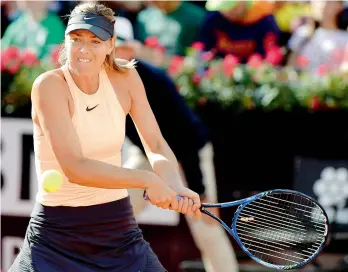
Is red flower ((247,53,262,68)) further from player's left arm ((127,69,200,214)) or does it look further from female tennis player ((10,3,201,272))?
female tennis player ((10,3,201,272))

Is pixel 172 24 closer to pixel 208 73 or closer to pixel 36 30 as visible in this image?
pixel 208 73

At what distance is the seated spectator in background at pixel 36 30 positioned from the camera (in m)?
6.87

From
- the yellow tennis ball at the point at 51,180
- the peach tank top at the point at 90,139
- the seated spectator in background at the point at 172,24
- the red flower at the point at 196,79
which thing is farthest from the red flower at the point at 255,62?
the yellow tennis ball at the point at 51,180

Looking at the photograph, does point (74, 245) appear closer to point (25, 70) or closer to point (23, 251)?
point (23, 251)

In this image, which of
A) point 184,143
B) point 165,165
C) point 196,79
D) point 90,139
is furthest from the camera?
point 196,79

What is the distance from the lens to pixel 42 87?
11.4 feet

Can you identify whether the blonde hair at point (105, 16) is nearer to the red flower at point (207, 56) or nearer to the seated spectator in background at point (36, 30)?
the red flower at point (207, 56)

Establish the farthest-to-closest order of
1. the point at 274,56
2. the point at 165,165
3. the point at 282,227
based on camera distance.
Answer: the point at 274,56 < the point at 282,227 < the point at 165,165

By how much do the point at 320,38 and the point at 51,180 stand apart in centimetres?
373

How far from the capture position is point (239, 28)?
22.2 ft

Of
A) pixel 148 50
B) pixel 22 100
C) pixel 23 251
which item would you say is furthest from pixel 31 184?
pixel 23 251

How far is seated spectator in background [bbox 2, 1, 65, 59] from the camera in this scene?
6871 millimetres

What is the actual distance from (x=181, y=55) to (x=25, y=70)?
49.3 inches

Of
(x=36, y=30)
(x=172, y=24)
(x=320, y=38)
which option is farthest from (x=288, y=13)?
(x=36, y=30)
